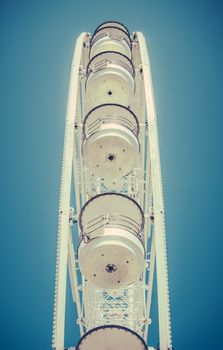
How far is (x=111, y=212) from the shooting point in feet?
56.2

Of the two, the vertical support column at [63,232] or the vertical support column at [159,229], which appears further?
the vertical support column at [63,232]

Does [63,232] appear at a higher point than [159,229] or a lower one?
lower

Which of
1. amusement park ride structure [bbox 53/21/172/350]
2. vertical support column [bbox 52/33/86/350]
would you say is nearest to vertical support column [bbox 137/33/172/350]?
amusement park ride structure [bbox 53/21/172/350]

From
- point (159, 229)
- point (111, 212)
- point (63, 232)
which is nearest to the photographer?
point (63, 232)

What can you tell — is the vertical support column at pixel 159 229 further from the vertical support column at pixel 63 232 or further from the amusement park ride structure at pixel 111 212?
the vertical support column at pixel 63 232

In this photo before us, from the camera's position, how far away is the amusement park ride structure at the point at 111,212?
14094mm

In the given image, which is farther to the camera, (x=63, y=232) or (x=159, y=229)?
(x=159, y=229)

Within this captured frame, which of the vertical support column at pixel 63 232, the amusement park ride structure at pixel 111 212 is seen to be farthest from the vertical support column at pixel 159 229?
the vertical support column at pixel 63 232

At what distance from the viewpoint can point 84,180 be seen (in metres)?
21.4

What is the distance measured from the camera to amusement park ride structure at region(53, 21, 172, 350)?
1409cm

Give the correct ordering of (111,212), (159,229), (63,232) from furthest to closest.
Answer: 1. (111,212)
2. (159,229)
3. (63,232)

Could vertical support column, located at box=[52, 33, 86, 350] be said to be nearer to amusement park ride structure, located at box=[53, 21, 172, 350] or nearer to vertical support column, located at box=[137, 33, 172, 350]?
amusement park ride structure, located at box=[53, 21, 172, 350]

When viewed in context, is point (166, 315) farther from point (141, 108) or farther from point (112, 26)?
point (112, 26)

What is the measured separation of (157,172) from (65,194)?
11.5 ft
